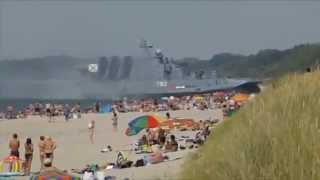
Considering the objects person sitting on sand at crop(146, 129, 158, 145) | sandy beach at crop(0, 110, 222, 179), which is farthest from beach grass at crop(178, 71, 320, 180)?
person sitting on sand at crop(146, 129, 158, 145)

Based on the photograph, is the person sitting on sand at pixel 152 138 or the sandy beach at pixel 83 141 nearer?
the sandy beach at pixel 83 141

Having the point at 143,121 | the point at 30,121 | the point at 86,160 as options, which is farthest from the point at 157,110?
the point at 86,160

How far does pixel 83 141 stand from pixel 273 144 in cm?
2200

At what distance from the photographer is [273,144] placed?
607 centimetres

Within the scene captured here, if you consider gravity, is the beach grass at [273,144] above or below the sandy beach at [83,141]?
above

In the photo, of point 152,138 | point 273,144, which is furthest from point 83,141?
point 273,144

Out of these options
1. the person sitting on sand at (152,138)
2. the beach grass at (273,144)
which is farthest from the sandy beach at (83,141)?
the beach grass at (273,144)

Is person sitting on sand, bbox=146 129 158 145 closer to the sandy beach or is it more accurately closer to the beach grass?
the sandy beach

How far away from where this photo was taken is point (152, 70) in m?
93.4

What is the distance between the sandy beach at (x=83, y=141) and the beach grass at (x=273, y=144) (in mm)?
2670

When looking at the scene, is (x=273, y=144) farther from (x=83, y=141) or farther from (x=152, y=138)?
(x=83, y=141)

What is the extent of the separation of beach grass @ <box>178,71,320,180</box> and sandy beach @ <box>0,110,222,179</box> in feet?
8.76

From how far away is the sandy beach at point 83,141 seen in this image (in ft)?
43.4

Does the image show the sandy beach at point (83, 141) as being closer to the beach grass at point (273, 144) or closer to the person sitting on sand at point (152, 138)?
the person sitting on sand at point (152, 138)
